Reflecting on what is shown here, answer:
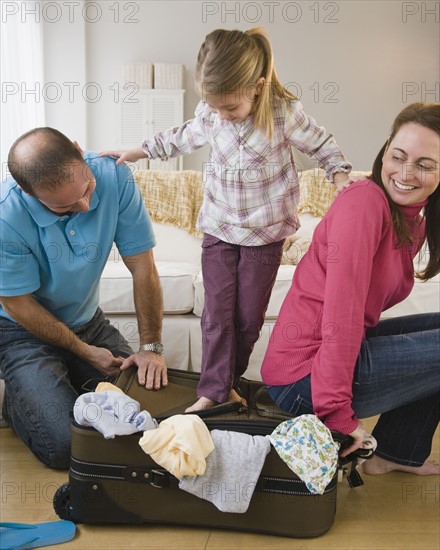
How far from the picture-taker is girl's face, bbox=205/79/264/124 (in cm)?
178

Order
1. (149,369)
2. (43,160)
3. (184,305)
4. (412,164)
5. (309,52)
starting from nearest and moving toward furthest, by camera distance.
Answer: (412,164), (43,160), (149,369), (184,305), (309,52)

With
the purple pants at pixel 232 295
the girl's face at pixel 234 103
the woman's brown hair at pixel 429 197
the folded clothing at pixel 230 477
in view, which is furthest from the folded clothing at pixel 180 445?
→ the girl's face at pixel 234 103

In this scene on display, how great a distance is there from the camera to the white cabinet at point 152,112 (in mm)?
5457

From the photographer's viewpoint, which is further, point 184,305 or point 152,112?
point 152,112

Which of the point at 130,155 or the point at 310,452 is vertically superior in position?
the point at 130,155

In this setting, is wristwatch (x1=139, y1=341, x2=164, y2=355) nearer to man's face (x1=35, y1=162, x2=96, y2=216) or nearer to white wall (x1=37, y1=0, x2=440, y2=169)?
man's face (x1=35, y1=162, x2=96, y2=216)

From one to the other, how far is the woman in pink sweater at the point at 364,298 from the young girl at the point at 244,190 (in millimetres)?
260

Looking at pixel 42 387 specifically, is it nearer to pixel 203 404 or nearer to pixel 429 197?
pixel 203 404

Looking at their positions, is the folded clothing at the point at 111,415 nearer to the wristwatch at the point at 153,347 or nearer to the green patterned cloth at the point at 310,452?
the green patterned cloth at the point at 310,452

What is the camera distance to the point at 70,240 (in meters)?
1.94

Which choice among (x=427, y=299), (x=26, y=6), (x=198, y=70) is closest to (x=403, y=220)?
(x=198, y=70)

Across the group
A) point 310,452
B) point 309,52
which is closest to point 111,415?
point 310,452

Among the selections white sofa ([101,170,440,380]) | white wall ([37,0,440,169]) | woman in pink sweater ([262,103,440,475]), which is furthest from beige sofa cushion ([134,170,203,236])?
white wall ([37,0,440,169])

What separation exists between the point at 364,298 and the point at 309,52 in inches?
175
